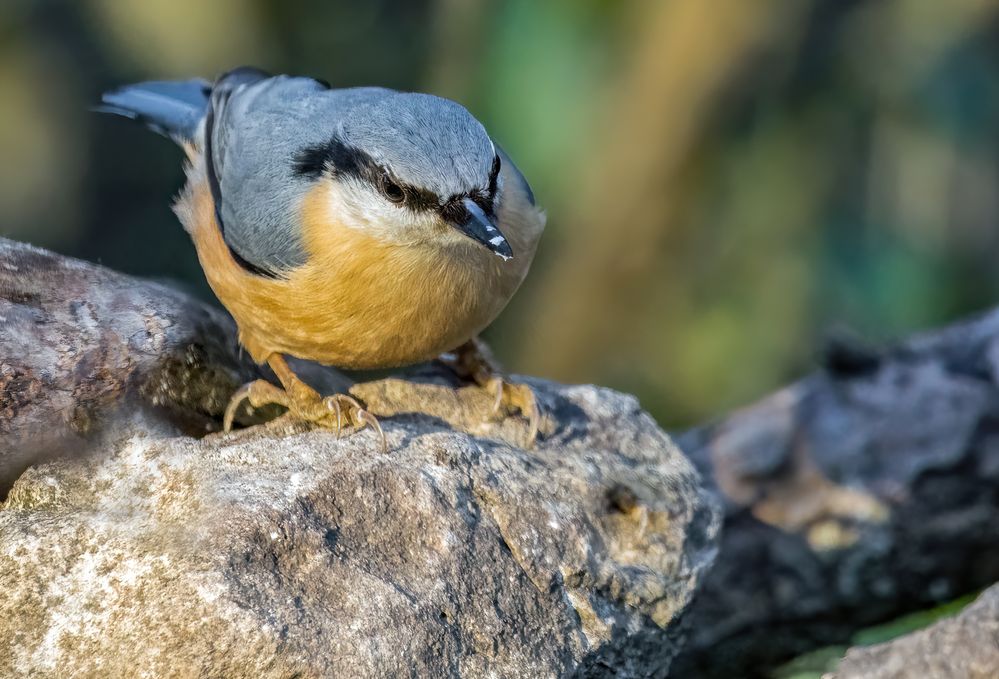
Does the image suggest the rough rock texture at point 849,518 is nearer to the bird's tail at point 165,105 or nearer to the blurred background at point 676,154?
the bird's tail at point 165,105

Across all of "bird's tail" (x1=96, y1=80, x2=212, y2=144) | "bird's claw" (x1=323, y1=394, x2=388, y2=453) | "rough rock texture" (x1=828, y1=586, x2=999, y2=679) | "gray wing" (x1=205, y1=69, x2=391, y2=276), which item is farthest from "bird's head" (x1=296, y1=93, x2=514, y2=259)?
"rough rock texture" (x1=828, y1=586, x2=999, y2=679)

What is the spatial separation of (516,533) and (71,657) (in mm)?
961

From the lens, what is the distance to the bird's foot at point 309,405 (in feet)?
9.63

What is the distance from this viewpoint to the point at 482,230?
2.85 m

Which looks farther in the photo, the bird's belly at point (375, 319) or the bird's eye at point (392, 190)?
the bird's belly at point (375, 319)

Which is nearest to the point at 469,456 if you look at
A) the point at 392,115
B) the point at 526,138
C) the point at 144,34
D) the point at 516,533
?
the point at 516,533

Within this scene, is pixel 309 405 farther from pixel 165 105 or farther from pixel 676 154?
pixel 676 154

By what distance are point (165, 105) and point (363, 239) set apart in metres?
1.37

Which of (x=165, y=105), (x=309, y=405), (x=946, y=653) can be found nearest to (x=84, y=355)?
(x=309, y=405)

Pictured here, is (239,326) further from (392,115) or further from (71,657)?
(71,657)

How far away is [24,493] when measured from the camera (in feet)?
8.43

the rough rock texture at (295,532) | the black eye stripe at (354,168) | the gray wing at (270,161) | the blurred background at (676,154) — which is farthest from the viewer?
the blurred background at (676,154)

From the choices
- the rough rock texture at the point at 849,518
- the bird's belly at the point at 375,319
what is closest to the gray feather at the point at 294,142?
the bird's belly at the point at 375,319

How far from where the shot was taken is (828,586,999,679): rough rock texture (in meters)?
2.36
